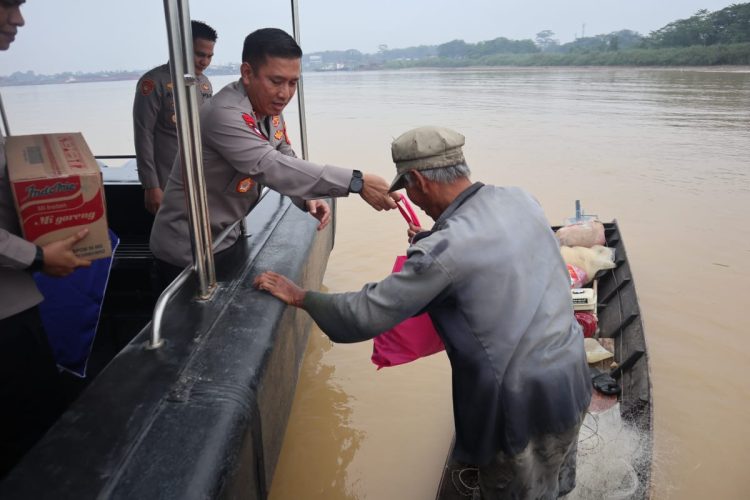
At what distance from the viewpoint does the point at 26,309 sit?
1.86 m

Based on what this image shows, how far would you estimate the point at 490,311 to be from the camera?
5.27 feet

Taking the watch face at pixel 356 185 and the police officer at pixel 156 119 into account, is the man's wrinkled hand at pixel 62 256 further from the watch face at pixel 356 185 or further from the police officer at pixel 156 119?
the police officer at pixel 156 119

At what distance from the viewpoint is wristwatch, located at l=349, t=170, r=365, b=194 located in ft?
7.36

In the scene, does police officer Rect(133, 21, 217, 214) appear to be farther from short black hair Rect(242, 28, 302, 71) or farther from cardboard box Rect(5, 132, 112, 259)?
cardboard box Rect(5, 132, 112, 259)

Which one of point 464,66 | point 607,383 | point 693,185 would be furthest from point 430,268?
point 464,66

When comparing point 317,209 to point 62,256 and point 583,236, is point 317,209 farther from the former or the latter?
point 583,236

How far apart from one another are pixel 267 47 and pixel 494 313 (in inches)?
55.4

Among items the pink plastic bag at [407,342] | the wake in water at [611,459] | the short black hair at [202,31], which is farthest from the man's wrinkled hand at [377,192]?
the short black hair at [202,31]

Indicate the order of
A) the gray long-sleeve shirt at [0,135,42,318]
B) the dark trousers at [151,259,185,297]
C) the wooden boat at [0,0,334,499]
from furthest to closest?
the dark trousers at [151,259,185,297], the gray long-sleeve shirt at [0,135,42,318], the wooden boat at [0,0,334,499]

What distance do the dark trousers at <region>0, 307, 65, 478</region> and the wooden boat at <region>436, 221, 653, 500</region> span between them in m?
1.58

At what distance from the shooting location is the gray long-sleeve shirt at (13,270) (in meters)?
1.70

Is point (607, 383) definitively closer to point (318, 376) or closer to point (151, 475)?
point (318, 376)

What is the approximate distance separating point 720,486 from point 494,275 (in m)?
2.42

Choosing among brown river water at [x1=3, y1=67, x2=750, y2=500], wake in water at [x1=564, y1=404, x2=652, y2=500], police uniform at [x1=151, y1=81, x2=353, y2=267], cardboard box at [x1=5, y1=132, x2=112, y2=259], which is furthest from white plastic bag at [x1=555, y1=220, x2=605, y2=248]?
cardboard box at [x1=5, y1=132, x2=112, y2=259]
